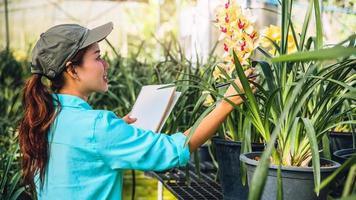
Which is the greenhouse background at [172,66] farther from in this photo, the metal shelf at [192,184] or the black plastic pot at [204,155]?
the black plastic pot at [204,155]

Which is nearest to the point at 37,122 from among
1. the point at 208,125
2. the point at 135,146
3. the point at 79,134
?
the point at 79,134

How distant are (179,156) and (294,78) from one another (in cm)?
36

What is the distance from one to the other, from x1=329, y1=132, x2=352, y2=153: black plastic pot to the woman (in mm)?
644

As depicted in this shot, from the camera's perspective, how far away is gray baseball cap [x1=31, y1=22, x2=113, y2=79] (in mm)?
1401

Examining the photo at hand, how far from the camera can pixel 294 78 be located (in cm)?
141

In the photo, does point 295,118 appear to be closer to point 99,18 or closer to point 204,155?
point 204,155

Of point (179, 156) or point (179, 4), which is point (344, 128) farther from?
point (179, 4)

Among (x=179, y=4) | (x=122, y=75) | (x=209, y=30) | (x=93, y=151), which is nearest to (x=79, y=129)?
(x=93, y=151)

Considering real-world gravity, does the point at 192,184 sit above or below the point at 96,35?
below

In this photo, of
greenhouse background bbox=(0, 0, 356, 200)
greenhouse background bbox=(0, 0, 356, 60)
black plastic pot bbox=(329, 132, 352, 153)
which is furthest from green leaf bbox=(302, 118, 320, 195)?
greenhouse background bbox=(0, 0, 356, 60)

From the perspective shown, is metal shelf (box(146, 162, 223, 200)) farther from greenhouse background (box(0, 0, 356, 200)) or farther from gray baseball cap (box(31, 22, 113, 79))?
gray baseball cap (box(31, 22, 113, 79))

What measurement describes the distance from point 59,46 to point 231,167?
627 millimetres

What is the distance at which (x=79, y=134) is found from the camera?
1.35 m

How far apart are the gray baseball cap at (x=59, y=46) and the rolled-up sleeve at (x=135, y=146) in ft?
0.61
